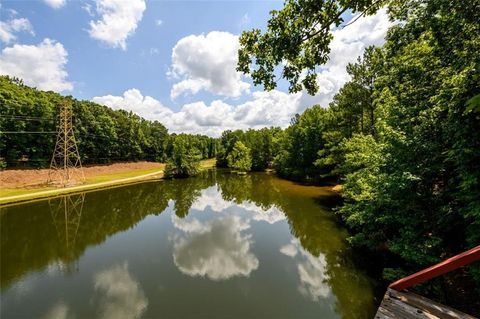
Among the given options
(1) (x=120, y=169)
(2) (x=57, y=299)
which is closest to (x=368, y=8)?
(2) (x=57, y=299)

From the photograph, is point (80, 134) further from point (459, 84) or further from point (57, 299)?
point (459, 84)

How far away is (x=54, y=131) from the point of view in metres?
44.7

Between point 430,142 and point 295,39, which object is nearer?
point 295,39

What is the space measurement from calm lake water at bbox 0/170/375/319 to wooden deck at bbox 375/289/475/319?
7.61 meters

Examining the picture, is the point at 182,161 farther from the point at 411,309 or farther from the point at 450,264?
the point at 450,264

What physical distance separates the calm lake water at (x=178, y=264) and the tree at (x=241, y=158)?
3366 cm

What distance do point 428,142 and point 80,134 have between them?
58.2 m

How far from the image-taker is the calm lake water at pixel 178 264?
9.55 metres

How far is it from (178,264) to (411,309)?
12322mm

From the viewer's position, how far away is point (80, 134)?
51188mm

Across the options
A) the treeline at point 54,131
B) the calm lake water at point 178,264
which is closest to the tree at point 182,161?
the treeline at point 54,131

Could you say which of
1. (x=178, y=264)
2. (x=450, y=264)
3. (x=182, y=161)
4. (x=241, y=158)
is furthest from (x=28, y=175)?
(x=450, y=264)

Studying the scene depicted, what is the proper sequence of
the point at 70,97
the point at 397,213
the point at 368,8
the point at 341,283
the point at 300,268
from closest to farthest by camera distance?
the point at 368,8 < the point at 397,213 < the point at 341,283 < the point at 300,268 < the point at 70,97

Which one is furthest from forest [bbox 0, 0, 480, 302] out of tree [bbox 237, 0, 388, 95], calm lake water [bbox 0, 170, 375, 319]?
calm lake water [bbox 0, 170, 375, 319]
